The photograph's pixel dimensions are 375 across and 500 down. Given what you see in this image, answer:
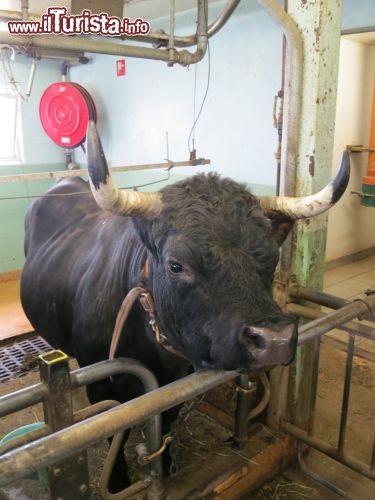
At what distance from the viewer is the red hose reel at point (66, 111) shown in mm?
5197

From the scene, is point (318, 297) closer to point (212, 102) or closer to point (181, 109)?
point (212, 102)

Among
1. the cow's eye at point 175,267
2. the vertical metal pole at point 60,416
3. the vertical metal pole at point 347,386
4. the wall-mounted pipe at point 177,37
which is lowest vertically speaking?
the vertical metal pole at point 347,386

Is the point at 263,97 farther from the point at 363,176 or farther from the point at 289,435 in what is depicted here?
the point at 289,435

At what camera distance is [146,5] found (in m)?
4.43

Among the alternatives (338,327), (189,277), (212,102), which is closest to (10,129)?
(212,102)

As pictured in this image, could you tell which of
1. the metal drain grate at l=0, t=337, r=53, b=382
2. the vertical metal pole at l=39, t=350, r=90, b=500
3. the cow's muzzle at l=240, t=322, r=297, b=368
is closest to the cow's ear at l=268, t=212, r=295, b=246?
the cow's muzzle at l=240, t=322, r=297, b=368

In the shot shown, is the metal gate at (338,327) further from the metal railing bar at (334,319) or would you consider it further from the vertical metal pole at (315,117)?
the vertical metal pole at (315,117)

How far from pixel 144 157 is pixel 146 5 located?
5.38ft

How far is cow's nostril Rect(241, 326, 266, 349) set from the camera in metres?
1.13

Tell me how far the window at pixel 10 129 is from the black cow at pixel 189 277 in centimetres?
407

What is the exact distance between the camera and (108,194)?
4.13 ft

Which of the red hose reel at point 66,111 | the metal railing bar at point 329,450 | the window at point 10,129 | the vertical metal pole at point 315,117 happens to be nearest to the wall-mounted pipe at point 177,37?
the vertical metal pole at point 315,117

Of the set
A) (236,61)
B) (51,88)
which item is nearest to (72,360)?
(236,61)

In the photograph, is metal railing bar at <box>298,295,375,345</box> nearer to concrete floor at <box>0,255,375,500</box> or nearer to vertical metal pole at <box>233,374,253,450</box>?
concrete floor at <box>0,255,375,500</box>
